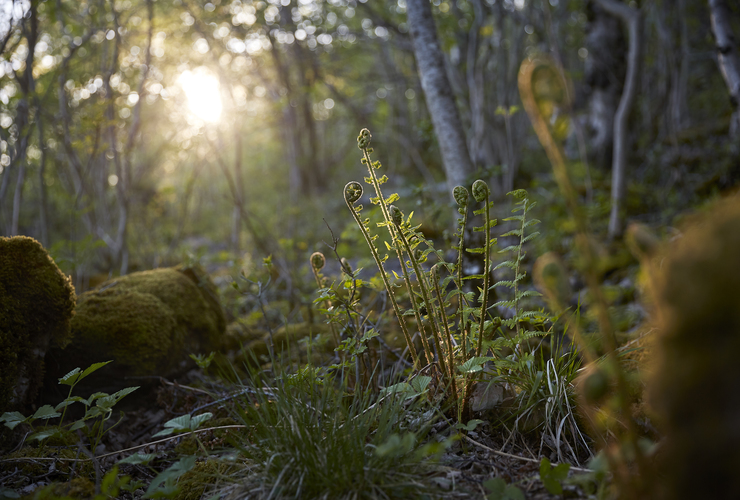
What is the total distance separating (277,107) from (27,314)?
5590 millimetres

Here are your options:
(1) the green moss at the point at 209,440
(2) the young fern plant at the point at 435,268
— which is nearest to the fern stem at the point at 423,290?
(2) the young fern plant at the point at 435,268

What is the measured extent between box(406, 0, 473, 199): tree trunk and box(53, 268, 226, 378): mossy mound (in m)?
2.29

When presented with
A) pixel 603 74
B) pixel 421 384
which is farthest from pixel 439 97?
pixel 603 74

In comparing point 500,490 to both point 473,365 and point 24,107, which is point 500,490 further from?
point 24,107

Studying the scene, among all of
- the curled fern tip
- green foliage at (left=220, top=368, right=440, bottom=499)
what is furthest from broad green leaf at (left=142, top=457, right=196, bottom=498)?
the curled fern tip

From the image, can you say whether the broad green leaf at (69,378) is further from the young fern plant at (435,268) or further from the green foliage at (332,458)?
the young fern plant at (435,268)

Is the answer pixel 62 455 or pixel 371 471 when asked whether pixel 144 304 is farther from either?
pixel 371 471

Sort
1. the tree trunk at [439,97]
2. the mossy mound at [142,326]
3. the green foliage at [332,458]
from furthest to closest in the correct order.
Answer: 1. the tree trunk at [439,97]
2. the mossy mound at [142,326]
3. the green foliage at [332,458]

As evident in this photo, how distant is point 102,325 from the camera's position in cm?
253

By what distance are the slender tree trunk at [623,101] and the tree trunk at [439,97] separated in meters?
3.28

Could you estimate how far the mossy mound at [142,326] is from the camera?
2479 mm

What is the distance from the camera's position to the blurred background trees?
4.83 m

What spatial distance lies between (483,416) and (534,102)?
1452 mm

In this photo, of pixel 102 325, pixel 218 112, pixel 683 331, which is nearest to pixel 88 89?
pixel 218 112
